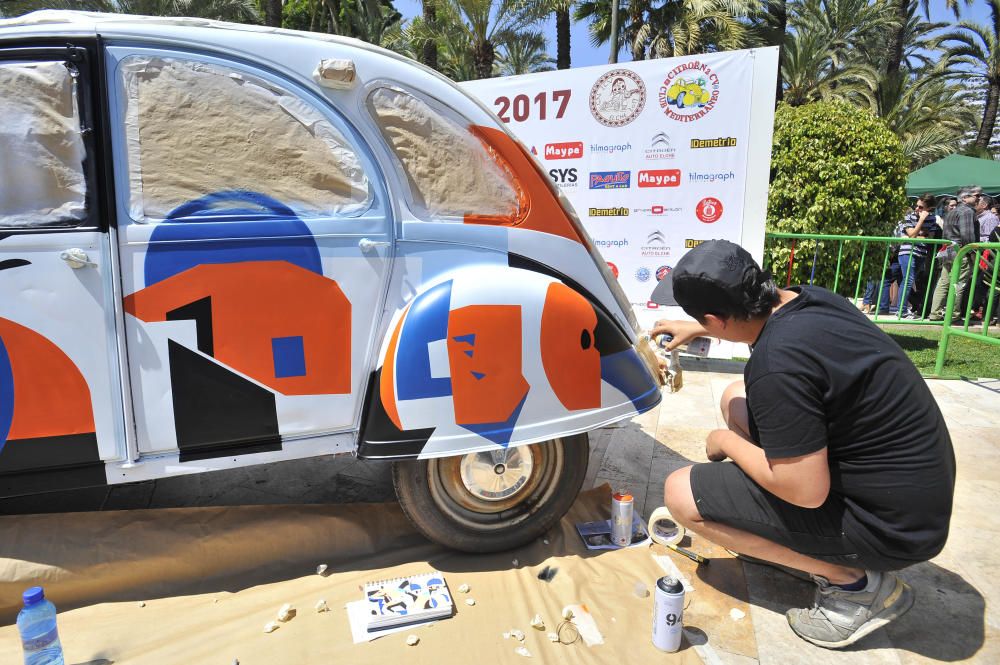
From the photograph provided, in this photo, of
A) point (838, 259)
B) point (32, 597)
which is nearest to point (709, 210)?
point (838, 259)

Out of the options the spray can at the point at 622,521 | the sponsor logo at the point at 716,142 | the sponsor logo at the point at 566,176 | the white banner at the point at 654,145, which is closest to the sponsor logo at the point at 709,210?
the white banner at the point at 654,145

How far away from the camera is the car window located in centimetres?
201

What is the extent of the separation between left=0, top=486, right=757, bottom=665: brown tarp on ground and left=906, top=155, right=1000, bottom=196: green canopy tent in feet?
56.5

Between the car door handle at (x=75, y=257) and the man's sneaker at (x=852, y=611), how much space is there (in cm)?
276

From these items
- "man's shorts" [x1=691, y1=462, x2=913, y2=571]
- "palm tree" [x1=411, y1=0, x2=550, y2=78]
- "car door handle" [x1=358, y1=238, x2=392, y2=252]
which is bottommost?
"man's shorts" [x1=691, y1=462, x2=913, y2=571]

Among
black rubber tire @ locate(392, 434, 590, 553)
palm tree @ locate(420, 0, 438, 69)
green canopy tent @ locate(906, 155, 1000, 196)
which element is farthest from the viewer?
palm tree @ locate(420, 0, 438, 69)

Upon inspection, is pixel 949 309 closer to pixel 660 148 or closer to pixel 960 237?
pixel 660 148

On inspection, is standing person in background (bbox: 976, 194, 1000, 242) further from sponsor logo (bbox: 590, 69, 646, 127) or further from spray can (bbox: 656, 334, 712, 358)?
spray can (bbox: 656, 334, 712, 358)

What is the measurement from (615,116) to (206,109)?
4.54m

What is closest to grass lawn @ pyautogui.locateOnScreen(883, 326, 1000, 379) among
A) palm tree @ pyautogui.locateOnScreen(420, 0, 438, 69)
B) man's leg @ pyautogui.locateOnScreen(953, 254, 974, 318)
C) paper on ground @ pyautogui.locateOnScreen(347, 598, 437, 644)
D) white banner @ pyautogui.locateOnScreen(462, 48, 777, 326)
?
man's leg @ pyautogui.locateOnScreen(953, 254, 974, 318)

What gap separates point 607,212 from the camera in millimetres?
6133

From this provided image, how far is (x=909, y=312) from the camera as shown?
10062 millimetres

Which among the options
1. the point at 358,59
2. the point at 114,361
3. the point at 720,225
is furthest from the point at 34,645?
Result: the point at 720,225

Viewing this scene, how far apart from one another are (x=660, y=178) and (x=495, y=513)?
13.9 feet
